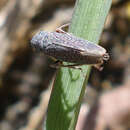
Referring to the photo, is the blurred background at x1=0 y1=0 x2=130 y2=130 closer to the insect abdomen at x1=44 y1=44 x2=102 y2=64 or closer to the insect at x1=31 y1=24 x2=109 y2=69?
the insect at x1=31 y1=24 x2=109 y2=69

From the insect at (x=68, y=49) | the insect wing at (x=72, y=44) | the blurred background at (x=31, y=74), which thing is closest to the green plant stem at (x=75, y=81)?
the insect at (x=68, y=49)

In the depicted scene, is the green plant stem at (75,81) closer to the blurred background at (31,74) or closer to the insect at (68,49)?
the insect at (68,49)

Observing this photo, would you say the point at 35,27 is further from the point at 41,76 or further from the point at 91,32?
the point at 91,32

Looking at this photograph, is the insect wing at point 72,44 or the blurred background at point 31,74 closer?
the insect wing at point 72,44

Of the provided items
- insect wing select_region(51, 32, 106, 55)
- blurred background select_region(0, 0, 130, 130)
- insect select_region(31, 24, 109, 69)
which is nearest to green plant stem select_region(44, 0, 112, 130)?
insect select_region(31, 24, 109, 69)

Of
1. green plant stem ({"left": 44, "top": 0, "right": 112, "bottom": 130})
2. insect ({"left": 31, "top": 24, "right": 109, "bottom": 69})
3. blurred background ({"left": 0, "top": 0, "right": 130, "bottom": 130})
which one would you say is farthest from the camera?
blurred background ({"left": 0, "top": 0, "right": 130, "bottom": 130})

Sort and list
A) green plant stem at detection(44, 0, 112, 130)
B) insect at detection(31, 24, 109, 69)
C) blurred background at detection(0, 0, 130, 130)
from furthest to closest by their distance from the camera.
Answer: blurred background at detection(0, 0, 130, 130) → insect at detection(31, 24, 109, 69) → green plant stem at detection(44, 0, 112, 130)

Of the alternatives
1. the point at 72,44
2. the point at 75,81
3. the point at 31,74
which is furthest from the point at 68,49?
the point at 31,74
